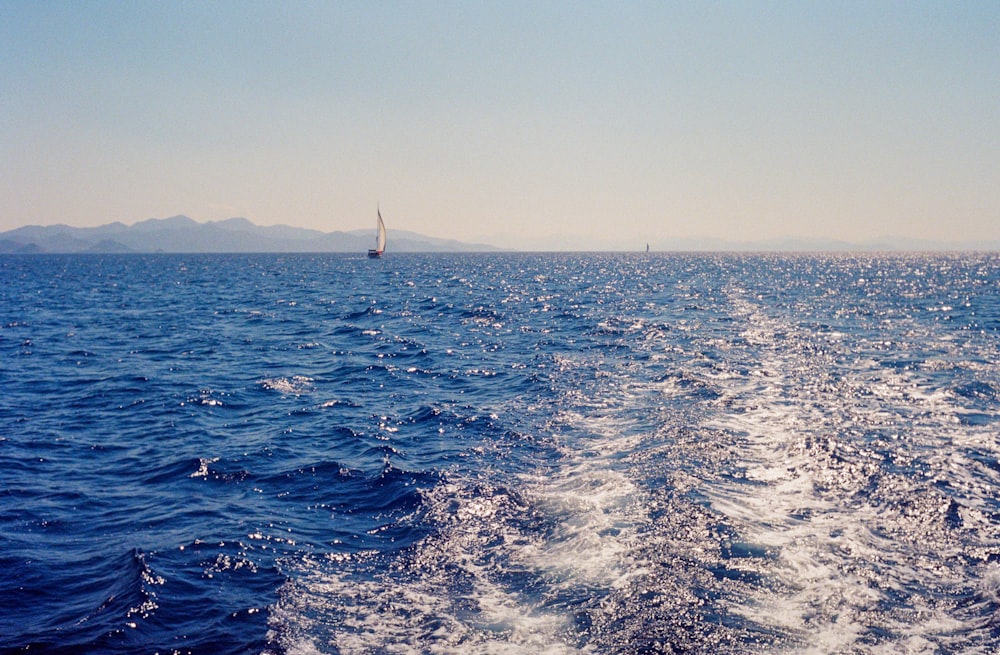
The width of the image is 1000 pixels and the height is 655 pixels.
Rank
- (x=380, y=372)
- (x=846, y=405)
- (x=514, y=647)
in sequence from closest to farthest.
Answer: (x=514, y=647) → (x=846, y=405) → (x=380, y=372)

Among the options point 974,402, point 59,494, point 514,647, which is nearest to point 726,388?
point 974,402

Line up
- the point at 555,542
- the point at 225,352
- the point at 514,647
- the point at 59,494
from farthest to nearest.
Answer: the point at 225,352, the point at 59,494, the point at 555,542, the point at 514,647

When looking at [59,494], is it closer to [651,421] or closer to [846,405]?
[651,421]

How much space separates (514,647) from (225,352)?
3066 cm

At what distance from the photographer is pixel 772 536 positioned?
11977 millimetres

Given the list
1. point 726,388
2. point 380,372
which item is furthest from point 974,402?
point 380,372

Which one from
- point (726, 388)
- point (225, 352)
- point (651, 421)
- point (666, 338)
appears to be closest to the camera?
point (651, 421)

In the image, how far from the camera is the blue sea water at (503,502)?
9109 millimetres

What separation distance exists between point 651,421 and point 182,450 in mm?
14310

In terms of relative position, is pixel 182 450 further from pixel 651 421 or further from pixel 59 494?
pixel 651 421

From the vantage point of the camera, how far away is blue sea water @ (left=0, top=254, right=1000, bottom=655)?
911cm

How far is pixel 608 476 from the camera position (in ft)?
50.1

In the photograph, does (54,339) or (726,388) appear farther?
(54,339)

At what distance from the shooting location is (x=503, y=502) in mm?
13797
